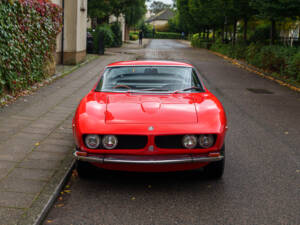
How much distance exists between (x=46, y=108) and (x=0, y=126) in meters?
2.07

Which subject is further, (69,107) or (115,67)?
(69,107)

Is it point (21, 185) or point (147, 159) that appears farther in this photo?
point (21, 185)

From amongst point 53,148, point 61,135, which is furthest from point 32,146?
point 61,135

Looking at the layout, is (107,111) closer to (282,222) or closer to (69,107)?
(282,222)

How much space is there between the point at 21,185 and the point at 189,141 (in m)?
1.94

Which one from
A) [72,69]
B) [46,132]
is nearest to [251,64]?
[72,69]

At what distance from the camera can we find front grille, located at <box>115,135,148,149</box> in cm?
422

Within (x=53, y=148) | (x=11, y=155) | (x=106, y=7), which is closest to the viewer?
(x=11, y=155)

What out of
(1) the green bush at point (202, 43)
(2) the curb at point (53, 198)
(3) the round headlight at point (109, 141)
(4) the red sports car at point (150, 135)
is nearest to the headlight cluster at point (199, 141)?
(4) the red sports car at point (150, 135)

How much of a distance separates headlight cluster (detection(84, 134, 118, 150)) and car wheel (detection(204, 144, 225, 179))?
1265 mm

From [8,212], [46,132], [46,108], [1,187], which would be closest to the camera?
[8,212]

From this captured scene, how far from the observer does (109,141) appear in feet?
13.9

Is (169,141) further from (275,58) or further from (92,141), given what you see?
(275,58)

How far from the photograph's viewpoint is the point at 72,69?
56.4ft
